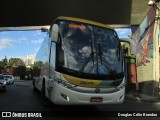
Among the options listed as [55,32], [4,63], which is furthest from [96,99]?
[4,63]

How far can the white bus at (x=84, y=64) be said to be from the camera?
1092 cm

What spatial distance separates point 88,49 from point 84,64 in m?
0.57

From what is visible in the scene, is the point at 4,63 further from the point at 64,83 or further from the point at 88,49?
the point at 64,83

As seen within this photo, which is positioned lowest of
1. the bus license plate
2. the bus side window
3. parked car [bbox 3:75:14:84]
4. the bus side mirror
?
parked car [bbox 3:75:14:84]

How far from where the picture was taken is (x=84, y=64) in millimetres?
11141

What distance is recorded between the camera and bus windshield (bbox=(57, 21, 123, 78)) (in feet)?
36.6

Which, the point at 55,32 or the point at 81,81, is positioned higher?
the point at 55,32

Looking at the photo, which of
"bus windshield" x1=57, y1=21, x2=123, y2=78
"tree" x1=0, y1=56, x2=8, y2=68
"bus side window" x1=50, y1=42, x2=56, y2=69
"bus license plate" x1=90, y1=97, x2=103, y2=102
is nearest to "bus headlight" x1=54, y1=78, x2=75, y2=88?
"bus windshield" x1=57, y1=21, x2=123, y2=78

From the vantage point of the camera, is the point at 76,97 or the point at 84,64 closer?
the point at 76,97

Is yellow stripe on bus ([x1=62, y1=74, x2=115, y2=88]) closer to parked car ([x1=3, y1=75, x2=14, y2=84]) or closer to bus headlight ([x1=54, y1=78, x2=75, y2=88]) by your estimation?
bus headlight ([x1=54, y1=78, x2=75, y2=88])

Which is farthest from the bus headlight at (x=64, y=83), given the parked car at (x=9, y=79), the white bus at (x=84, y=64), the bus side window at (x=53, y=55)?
the parked car at (x=9, y=79)

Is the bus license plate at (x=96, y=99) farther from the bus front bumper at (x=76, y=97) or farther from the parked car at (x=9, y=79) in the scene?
the parked car at (x=9, y=79)

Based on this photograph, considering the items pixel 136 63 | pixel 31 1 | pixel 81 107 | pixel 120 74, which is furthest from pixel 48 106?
pixel 136 63

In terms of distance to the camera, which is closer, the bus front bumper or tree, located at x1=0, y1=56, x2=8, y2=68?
the bus front bumper
